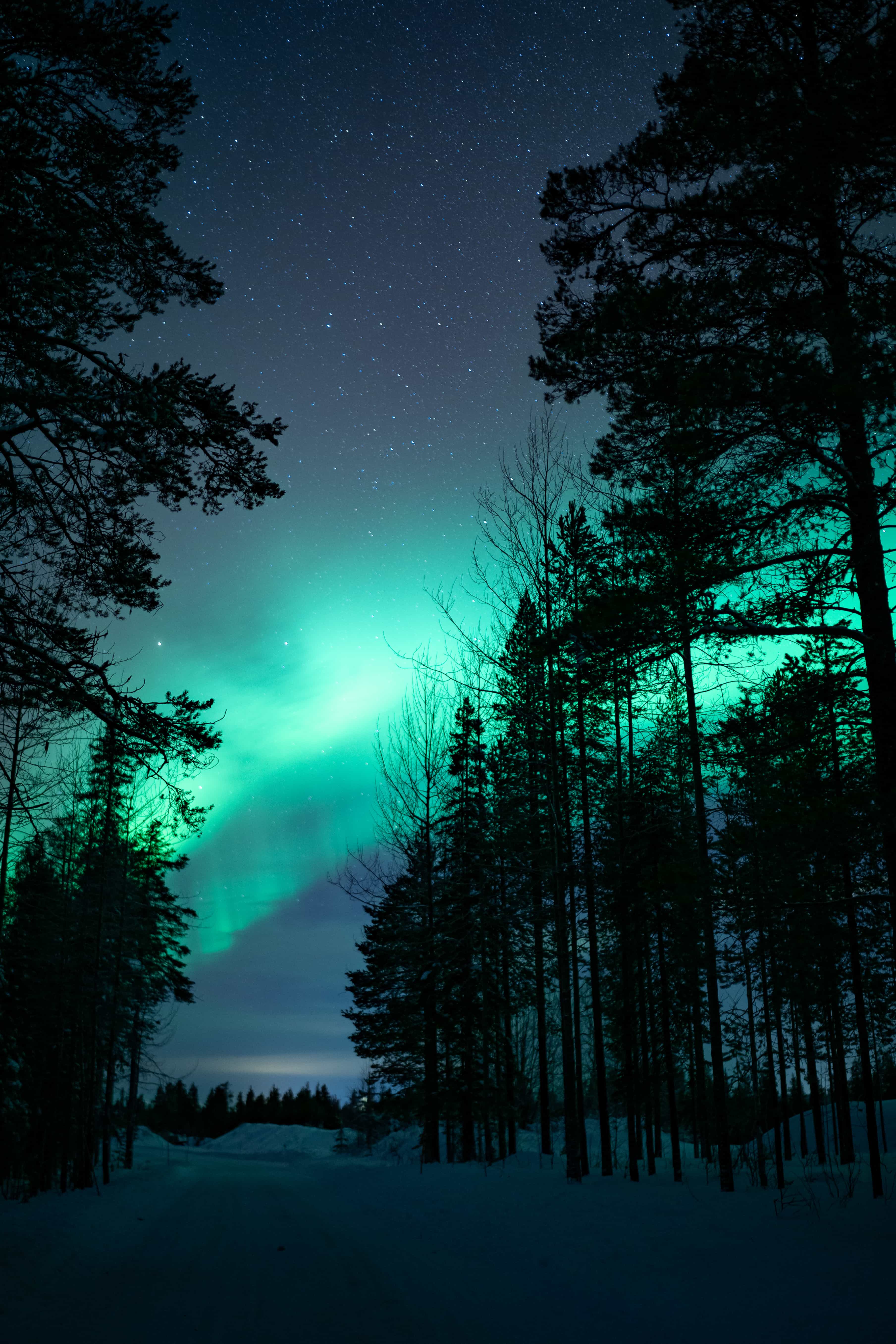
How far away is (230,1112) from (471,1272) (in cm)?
10380

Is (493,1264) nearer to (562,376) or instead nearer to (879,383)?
(879,383)

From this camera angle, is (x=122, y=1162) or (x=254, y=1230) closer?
(x=254, y=1230)

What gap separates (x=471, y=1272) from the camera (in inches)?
309

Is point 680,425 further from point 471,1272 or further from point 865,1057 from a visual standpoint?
point 865,1057

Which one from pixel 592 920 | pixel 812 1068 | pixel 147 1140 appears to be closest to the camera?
pixel 592 920

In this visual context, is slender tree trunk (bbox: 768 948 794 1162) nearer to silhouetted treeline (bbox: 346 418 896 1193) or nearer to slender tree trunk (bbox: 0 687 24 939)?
silhouetted treeline (bbox: 346 418 896 1193)

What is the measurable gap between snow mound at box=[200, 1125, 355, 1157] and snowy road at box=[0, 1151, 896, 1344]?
3847 cm

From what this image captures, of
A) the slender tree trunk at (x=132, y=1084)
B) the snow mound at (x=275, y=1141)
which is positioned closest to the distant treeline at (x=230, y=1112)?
the snow mound at (x=275, y=1141)

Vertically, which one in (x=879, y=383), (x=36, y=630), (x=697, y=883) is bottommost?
(x=697, y=883)

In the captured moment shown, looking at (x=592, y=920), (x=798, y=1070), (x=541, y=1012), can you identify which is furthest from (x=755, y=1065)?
(x=798, y=1070)

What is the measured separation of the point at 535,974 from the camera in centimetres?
2205

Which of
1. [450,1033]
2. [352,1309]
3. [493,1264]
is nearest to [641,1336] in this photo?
[352,1309]

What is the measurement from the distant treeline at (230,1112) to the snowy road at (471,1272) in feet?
206

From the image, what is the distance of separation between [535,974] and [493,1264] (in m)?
14.2
